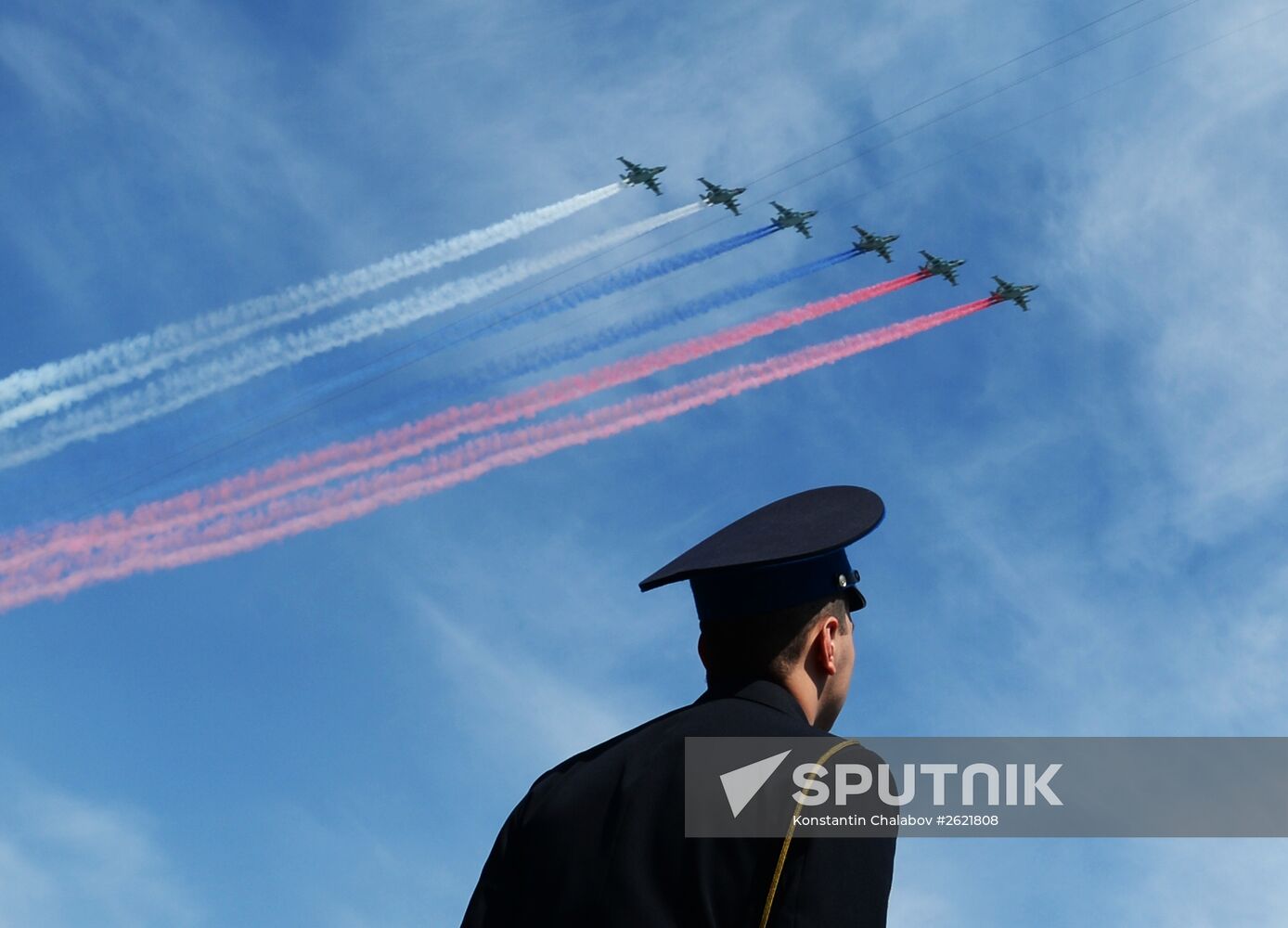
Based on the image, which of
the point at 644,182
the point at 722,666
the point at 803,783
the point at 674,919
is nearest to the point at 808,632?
the point at 722,666

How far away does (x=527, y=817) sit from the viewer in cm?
476

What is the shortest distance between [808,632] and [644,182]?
84564mm

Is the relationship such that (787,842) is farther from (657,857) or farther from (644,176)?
(644,176)

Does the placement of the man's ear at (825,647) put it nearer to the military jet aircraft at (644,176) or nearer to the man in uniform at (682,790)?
the man in uniform at (682,790)

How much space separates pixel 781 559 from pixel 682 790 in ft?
2.91

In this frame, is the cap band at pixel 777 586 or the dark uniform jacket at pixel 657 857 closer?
the dark uniform jacket at pixel 657 857

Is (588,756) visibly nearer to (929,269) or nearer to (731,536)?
(731,536)

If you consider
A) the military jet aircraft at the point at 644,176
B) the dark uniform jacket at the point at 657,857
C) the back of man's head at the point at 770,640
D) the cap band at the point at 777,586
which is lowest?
the dark uniform jacket at the point at 657,857

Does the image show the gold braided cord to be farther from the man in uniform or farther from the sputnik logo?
the sputnik logo

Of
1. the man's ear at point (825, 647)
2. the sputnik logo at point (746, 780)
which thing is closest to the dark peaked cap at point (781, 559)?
the man's ear at point (825, 647)

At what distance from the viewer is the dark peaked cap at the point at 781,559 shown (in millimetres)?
4727

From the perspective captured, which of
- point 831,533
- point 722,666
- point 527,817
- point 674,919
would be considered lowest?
point 674,919

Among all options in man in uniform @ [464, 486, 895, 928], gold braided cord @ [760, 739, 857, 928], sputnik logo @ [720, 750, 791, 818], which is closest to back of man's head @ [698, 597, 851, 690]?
man in uniform @ [464, 486, 895, 928]

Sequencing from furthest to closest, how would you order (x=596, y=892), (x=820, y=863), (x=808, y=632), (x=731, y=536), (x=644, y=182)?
1. (x=644, y=182)
2. (x=731, y=536)
3. (x=808, y=632)
4. (x=596, y=892)
5. (x=820, y=863)
